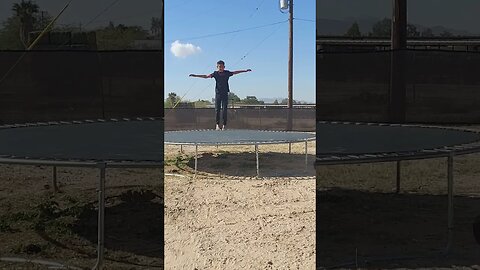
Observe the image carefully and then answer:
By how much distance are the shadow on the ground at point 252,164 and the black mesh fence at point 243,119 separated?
51.2 inches

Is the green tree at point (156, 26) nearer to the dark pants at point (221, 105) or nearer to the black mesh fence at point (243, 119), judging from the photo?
the dark pants at point (221, 105)

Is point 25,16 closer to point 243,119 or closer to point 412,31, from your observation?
point 412,31

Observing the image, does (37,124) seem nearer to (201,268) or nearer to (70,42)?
(70,42)

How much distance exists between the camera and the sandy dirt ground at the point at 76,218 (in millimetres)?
2156

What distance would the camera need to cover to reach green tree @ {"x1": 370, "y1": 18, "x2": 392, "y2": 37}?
6.85 feet

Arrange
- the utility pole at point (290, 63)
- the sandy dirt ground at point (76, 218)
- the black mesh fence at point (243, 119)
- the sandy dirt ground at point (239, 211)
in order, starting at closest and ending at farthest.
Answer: the sandy dirt ground at point (76, 218), the sandy dirt ground at point (239, 211), the black mesh fence at point (243, 119), the utility pole at point (290, 63)

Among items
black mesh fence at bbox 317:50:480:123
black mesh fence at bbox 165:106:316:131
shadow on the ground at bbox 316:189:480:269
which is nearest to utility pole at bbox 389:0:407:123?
black mesh fence at bbox 317:50:480:123

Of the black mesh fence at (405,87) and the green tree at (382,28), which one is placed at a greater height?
the green tree at (382,28)

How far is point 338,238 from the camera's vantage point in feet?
7.25

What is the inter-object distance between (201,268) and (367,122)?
1.55 m

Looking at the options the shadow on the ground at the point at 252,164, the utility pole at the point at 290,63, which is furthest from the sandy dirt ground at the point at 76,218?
the utility pole at the point at 290,63

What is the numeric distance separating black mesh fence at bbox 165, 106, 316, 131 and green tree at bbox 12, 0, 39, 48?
7328 mm

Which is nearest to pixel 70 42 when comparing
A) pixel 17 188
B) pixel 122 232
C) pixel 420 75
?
pixel 17 188

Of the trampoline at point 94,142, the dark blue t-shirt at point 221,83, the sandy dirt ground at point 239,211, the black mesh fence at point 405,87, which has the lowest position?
the sandy dirt ground at point 239,211
